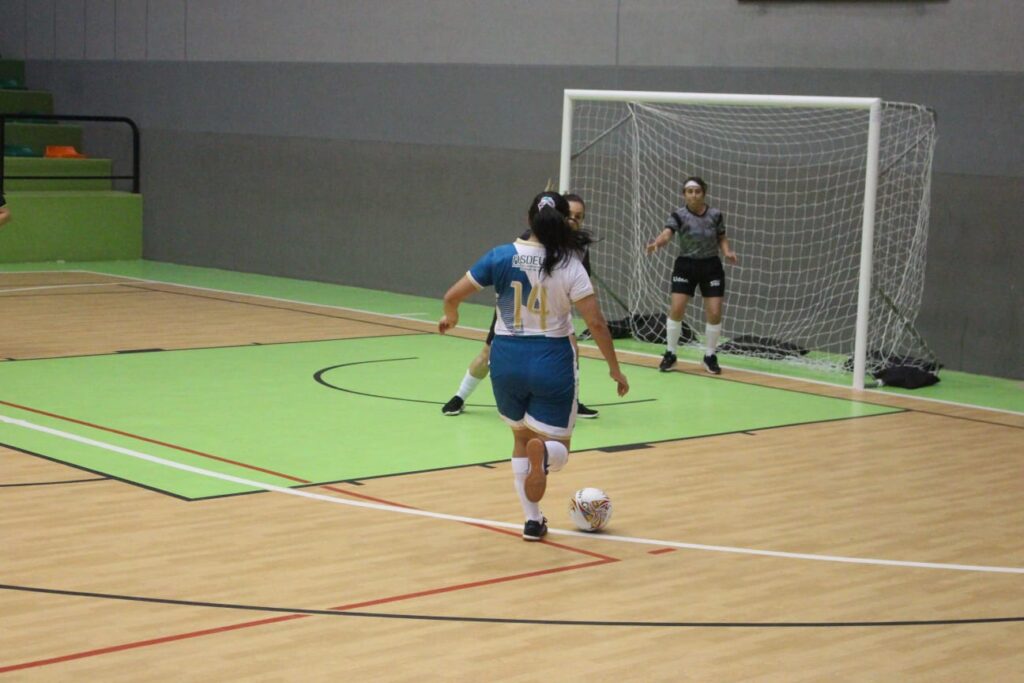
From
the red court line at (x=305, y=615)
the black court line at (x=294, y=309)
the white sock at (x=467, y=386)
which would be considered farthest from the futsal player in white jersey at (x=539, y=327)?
the black court line at (x=294, y=309)

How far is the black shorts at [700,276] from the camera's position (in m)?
14.3

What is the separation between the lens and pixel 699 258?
1438 centimetres

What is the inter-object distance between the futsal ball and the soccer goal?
6067 millimetres

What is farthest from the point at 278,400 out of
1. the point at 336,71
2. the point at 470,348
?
the point at 336,71

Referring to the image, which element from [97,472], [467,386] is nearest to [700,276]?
[467,386]

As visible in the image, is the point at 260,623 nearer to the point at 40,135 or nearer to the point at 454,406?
the point at 454,406

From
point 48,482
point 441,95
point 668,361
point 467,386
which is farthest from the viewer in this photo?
point 441,95

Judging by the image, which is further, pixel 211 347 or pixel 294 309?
pixel 294 309

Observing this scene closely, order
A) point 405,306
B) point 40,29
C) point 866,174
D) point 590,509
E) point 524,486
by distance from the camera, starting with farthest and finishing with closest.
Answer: point 40,29, point 405,306, point 866,174, point 590,509, point 524,486

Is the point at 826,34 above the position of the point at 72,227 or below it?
above

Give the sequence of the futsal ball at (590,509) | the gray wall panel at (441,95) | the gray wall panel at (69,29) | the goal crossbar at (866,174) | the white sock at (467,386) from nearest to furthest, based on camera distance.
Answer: the futsal ball at (590,509) < the white sock at (467,386) < the goal crossbar at (866,174) < the gray wall panel at (441,95) < the gray wall panel at (69,29)

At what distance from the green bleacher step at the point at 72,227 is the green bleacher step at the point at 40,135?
1.56m

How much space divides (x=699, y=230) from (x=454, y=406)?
145 inches

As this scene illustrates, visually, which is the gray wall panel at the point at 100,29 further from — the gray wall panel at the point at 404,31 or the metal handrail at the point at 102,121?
the gray wall panel at the point at 404,31
